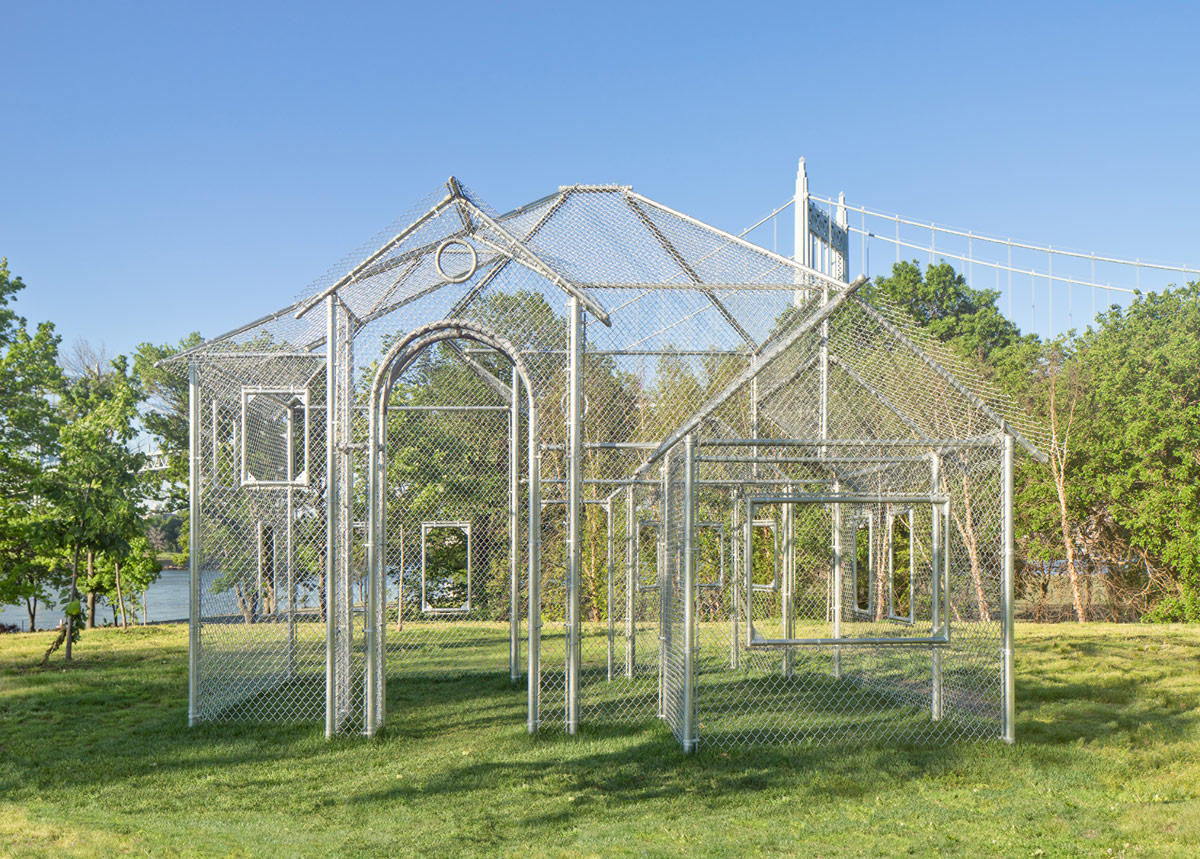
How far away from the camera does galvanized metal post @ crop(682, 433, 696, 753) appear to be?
299 inches

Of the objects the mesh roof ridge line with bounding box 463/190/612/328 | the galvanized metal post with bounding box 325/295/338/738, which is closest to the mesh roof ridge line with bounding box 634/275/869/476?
the mesh roof ridge line with bounding box 463/190/612/328

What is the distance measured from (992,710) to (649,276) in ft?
18.4

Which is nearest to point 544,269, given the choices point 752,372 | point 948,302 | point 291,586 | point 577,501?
point 577,501

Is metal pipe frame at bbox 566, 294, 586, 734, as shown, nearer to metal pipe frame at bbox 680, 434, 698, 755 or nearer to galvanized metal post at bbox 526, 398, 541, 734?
galvanized metal post at bbox 526, 398, 541, 734

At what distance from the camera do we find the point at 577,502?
27.4 feet

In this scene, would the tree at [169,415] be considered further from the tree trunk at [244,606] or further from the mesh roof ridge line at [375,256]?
the mesh roof ridge line at [375,256]

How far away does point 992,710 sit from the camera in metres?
9.47

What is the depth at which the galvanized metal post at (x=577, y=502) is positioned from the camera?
8.44 m

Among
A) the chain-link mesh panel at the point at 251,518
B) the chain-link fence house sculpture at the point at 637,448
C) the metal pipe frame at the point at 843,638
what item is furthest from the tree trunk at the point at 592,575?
the metal pipe frame at the point at 843,638

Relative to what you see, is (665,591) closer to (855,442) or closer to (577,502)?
(577,502)

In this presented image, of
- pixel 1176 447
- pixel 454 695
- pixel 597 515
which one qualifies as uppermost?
pixel 1176 447

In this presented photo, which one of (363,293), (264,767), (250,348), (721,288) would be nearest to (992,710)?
(721,288)

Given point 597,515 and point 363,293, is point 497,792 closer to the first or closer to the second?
point 363,293

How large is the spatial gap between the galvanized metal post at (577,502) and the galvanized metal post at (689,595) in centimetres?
113
